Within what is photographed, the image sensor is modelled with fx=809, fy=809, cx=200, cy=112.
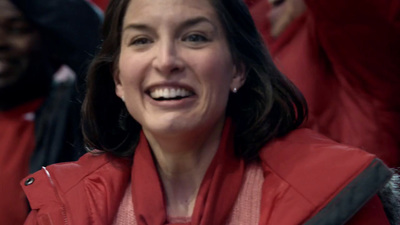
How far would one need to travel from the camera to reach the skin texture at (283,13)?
3.17 m

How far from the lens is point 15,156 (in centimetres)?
299

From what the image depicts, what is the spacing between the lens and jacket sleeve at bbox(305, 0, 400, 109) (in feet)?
8.68

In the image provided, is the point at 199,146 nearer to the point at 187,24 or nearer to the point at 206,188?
the point at 206,188

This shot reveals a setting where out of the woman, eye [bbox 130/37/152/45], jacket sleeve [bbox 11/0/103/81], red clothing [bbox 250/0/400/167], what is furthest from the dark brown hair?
jacket sleeve [bbox 11/0/103/81]

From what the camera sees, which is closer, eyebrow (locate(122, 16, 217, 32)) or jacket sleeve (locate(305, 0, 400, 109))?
eyebrow (locate(122, 16, 217, 32))

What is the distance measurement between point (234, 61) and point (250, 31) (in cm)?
13

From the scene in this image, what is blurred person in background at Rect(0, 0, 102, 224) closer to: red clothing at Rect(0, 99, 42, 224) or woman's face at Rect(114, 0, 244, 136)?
red clothing at Rect(0, 99, 42, 224)

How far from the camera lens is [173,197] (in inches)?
91.3

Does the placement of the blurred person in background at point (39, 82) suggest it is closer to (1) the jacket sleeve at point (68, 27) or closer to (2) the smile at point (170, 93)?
(1) the jacket sleeve at point (68, 27)

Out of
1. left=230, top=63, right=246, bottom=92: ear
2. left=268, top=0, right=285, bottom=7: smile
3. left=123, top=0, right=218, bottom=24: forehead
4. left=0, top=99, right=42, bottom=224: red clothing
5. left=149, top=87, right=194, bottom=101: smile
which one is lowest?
left=0, top=99, right=42, bottom=224: red clothing

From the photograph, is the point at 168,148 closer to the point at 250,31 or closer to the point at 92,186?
the point at 92,186

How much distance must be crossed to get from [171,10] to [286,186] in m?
0.57

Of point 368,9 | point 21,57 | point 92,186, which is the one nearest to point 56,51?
point 21,57

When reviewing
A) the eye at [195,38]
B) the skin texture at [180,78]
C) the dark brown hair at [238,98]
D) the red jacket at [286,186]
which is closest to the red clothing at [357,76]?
the dark brown hair at [238,98]
